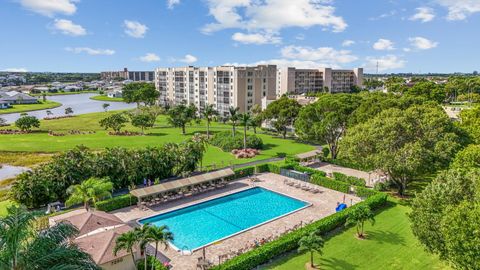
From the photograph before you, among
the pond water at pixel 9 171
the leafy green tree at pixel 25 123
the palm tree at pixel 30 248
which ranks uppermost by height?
the palm tree at pixel 30 248

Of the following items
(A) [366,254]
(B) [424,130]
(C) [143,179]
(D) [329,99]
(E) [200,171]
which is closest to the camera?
(A) [366,254]

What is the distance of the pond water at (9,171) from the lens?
40800 mm

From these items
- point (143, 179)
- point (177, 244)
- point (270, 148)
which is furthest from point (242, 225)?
point (270, 148)

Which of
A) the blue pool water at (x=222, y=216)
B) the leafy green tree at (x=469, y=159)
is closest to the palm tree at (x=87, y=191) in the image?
the blue pool water at (x=222, y=216)

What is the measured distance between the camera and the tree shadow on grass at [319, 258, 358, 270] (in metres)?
21.0

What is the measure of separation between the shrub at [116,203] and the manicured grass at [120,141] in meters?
14.9

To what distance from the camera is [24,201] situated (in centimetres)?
Result: 2948

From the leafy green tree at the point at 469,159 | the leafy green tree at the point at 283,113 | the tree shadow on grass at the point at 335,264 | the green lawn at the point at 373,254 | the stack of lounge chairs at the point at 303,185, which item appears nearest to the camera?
the tree shadow on grass at the point at 335,264

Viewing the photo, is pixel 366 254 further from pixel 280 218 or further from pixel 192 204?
pixel 192 204

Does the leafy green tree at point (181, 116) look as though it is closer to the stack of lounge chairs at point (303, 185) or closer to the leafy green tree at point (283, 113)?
the leafy green tree at point (283, 113)

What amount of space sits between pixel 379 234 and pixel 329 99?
29.3 metres

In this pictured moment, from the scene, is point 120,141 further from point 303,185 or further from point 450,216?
→ point 450,216

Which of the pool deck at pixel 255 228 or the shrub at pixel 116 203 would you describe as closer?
the pool deck at pixel 255 228

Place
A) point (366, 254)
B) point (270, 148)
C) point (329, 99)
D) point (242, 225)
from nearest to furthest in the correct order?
1. point (366, 254)
2. point (242, 225)
3. point (329, 99)
4. point (270, 148)
